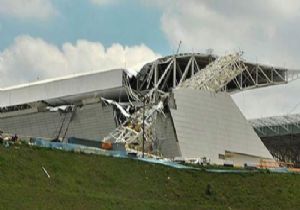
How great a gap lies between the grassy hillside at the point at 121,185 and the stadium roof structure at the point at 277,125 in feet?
203

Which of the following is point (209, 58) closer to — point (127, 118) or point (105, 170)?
point (127, 118)

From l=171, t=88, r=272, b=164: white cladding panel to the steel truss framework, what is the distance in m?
5.99

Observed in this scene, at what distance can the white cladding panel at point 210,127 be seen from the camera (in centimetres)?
9544

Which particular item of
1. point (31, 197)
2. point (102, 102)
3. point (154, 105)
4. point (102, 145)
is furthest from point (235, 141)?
point (31, 197)

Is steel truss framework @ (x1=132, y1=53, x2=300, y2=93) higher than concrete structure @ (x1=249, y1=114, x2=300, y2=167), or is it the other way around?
steel truss framework @ (x1=132, y1=53, x2=300, y2=93)

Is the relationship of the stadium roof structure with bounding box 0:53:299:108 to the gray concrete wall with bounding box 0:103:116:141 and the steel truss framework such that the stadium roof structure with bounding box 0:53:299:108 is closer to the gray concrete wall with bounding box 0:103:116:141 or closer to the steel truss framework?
the steel truss framework

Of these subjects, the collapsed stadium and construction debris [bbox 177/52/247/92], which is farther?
construction debris [bbox 177/52/247/92]

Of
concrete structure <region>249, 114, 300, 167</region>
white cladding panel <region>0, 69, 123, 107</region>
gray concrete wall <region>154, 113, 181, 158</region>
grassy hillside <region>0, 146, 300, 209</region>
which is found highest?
white cladding panel <region>0, 69, 123, 107</region>

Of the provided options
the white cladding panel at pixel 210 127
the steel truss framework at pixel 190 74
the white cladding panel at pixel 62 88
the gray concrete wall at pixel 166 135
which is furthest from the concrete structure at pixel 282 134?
the gray concrete wall at pixel 166 135

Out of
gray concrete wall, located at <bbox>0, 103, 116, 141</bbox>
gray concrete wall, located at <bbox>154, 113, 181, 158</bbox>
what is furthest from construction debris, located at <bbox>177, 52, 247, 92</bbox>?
gray concrete wall, located at <bbox>0, 103, 116, 141</bbox>

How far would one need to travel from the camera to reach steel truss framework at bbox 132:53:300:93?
10694 cm

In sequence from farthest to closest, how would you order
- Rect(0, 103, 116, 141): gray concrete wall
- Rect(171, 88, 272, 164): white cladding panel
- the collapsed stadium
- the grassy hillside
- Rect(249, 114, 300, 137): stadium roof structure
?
Rect(249, 114, 300, 137): stadium roof structure < Rect(0, 103, 116, 141): gray concrete wall < Rect(171, 88, 272, 164): white cladding panel < the collapsed stadium < the grassy hillside

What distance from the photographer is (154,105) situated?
9719 cm

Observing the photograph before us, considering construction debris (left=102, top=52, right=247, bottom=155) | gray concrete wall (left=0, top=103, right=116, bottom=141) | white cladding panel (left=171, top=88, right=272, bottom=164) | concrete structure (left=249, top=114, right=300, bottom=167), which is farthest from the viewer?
concrete structure (left=249, top=114, right=300, bottom=167)
